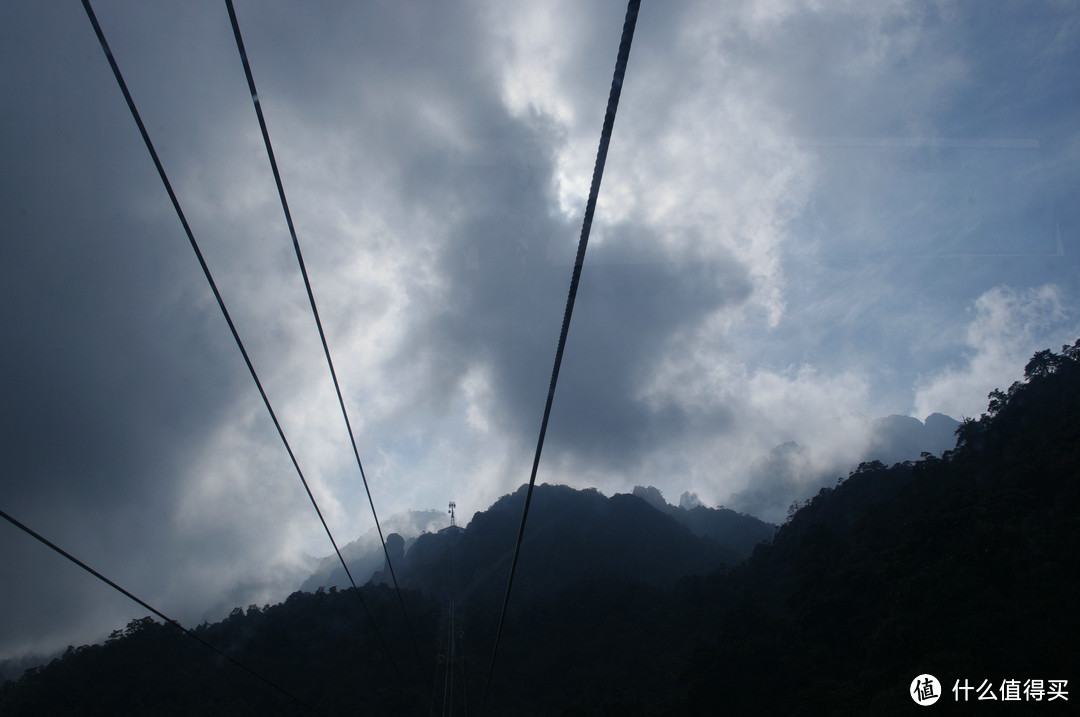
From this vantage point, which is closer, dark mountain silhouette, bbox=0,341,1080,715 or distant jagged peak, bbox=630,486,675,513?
dark mountain silhouette, bbox=0,341,1080,715

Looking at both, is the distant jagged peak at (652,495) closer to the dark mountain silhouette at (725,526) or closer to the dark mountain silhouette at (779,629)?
the dark mountain silhouette at (725,526)

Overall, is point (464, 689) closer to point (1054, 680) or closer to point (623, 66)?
point (1054, 680)

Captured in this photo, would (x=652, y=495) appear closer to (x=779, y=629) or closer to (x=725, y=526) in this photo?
(x=725, y=526)

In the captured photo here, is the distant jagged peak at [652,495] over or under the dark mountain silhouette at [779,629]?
over

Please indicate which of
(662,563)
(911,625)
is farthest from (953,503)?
(662,563)

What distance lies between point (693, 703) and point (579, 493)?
60.5 m

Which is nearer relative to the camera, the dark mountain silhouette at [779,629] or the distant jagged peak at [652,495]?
the dark mountain silhouette at [779,629]

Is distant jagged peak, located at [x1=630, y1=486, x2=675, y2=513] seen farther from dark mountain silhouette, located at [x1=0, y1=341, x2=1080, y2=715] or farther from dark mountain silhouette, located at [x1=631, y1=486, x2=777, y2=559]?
dark mountain silhouette, located at [x1=0, y1=341, x2=1080, y2=715]

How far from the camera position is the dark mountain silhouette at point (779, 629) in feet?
54.8

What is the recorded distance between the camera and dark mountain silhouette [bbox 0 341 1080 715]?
16.7 metres

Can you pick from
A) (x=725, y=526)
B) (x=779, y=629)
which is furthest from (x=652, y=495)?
(x=779, y=629)

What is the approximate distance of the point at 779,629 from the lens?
85.4ft

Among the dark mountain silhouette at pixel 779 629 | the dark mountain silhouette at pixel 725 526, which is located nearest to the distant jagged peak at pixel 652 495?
the dark mountain silhouette at pixel 725 526

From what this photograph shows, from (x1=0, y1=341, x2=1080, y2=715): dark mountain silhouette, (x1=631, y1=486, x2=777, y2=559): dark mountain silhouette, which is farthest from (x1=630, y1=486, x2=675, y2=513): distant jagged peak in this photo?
(x1=0, y1=341, x2=1080, y2=715): dark mountain silhouette
